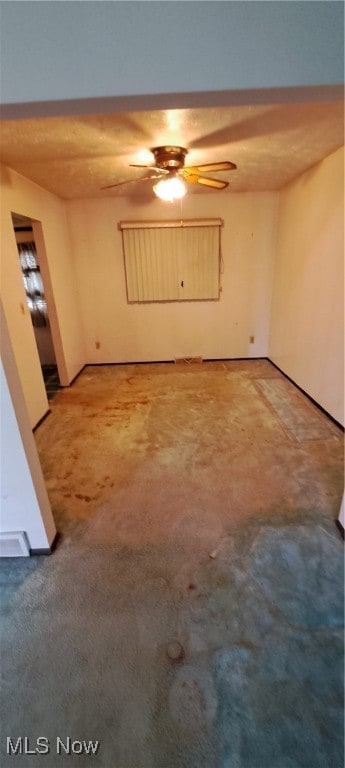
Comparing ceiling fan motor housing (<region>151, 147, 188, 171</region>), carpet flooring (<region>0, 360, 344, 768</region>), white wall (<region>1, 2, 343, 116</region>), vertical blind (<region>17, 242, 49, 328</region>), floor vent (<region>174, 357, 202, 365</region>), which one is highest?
ceiling fan motor housing (<region>151, 147, 188, 171</region>)

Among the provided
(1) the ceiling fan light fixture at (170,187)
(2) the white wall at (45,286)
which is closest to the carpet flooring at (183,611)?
(2) the white wall at (45,286)

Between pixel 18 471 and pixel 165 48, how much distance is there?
65.1 inches

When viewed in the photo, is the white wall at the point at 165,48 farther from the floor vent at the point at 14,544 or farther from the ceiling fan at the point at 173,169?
the floor vent at the point at 14,544

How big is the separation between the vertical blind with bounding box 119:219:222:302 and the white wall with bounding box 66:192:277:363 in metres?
0.12

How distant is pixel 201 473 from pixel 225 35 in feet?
7.07

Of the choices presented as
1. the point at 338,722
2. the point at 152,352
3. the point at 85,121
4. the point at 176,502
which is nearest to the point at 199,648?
the point at 338,722

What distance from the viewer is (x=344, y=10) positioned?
2.82 ft

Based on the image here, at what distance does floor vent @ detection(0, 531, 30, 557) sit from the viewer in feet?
5.26

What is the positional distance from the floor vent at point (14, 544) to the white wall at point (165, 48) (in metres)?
1.80

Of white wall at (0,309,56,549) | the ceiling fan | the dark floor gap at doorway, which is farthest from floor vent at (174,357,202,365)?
white wall at (0,309,56,549)

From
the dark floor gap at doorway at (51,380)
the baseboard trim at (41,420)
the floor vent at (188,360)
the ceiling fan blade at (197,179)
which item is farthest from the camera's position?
the floor vent at (188,360)

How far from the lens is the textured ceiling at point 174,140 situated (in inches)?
73.0

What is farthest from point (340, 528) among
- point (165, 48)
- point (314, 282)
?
point (314, 282)

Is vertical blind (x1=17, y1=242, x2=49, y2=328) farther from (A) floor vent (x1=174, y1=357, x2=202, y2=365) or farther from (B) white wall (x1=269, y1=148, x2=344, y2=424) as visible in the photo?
(B) white wall (x1=269, y1=148, x2=344, y2=424)
